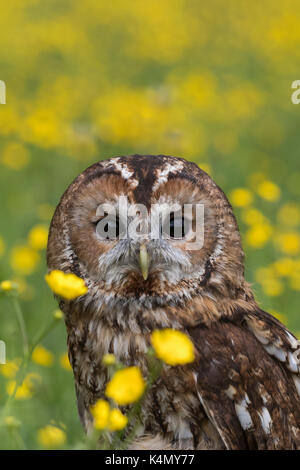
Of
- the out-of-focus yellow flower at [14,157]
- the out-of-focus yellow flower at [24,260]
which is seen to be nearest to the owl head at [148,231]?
the out-of-focus yellow flower at [24,260]

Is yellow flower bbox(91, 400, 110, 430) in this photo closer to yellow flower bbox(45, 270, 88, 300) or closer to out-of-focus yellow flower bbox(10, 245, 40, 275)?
yellow flower bbox(45, 270, 88, 300)

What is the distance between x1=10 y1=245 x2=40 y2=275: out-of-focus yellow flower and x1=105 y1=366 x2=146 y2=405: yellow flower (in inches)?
100

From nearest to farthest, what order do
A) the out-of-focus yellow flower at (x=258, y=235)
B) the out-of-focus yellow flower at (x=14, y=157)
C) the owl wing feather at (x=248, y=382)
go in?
the owl wing feather at (x=248, y=382) < the out-of-focus yellow flower at (x=258, y=235) < the out-of-focus yellow flower at (x=14, y=157)

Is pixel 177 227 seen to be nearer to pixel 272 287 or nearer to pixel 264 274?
pixel 272 287

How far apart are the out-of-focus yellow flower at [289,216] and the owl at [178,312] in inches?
93.9

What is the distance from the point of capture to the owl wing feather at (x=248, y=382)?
9.48 ft

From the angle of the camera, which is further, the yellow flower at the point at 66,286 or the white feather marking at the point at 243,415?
the white feather marking at the point at 243,415

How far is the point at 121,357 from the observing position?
9.73ft

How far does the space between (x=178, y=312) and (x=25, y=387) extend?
75 cm

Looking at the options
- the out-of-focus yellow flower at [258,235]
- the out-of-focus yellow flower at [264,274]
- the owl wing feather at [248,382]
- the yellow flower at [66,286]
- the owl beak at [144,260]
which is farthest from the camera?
the out-of-focus yellow flower at [264,274]

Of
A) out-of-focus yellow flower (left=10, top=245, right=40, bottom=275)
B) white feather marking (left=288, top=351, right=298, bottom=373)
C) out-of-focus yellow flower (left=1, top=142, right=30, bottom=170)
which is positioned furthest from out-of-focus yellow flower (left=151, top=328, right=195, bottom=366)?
out-of-focus yellow flower (left=1, top=142, right=30, bottom=170)

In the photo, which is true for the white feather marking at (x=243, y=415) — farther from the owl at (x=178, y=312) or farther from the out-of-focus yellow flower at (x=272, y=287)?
the out-of-focus yellow flower at (x=272, y=287)

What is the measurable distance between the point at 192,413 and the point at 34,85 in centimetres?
658

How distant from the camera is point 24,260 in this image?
4.62 metres
